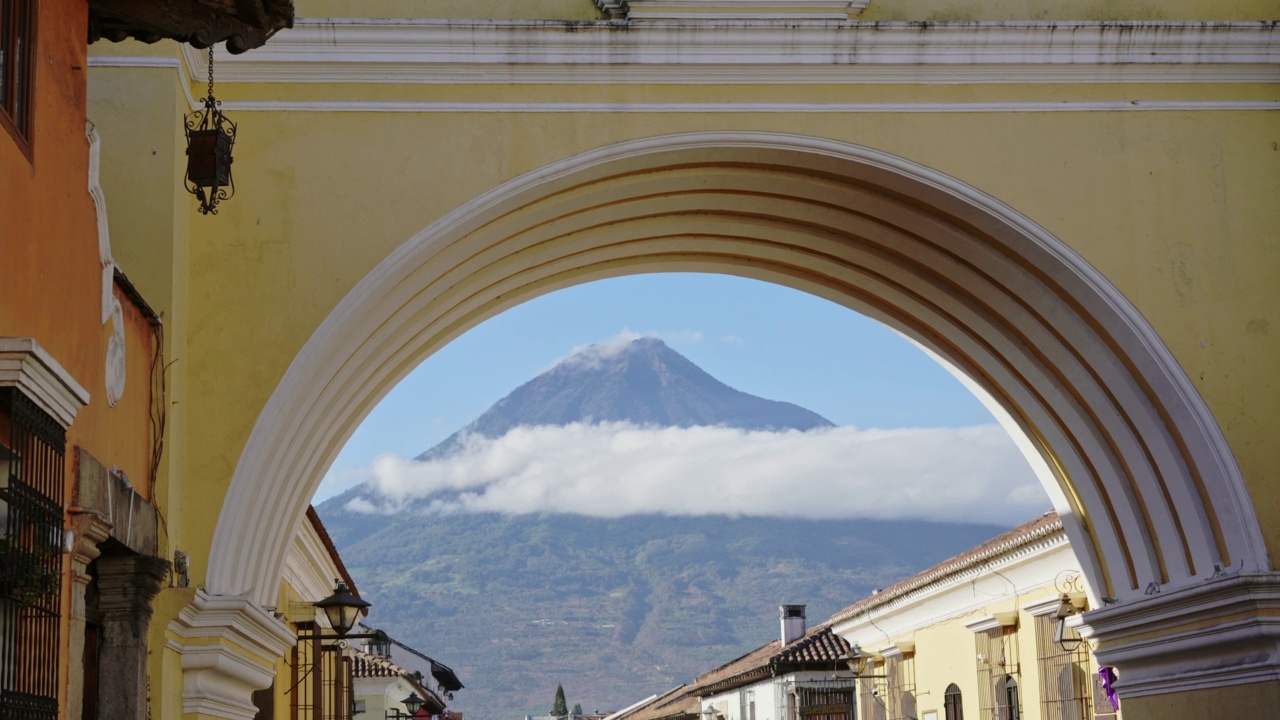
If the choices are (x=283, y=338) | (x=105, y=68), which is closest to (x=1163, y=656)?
(x=283, y=338)

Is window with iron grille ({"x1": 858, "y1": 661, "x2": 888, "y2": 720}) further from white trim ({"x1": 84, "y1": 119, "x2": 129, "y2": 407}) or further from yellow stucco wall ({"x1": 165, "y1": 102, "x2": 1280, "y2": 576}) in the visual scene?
white trim ({"x1": 84, "y1": 119, "x2": 129, "y2": 407})

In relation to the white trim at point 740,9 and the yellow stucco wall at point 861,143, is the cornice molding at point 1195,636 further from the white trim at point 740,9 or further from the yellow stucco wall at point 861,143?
the white trim at point 740,9

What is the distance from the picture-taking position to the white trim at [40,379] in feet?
17.5

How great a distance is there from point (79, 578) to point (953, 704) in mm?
15023

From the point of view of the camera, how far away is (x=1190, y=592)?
9.30 metres

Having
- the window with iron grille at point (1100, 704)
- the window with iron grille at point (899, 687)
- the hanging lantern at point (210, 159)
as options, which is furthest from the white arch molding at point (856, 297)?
the window with iron grille at point (899, 687)

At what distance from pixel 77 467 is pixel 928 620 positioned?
51.8 ft

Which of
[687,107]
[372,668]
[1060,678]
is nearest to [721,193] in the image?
[687,107]

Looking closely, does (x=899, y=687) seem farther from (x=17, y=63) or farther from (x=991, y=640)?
(x=17, y=63)

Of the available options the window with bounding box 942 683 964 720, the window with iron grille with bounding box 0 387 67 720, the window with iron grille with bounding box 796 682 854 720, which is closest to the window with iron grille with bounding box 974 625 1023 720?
the window with bounding box 942 683 964 720

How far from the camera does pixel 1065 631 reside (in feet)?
49.6

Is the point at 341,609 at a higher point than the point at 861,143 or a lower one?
lower

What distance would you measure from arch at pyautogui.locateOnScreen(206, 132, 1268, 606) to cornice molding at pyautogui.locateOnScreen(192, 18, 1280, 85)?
45cm

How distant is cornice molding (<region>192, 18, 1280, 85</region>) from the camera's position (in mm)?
9070
